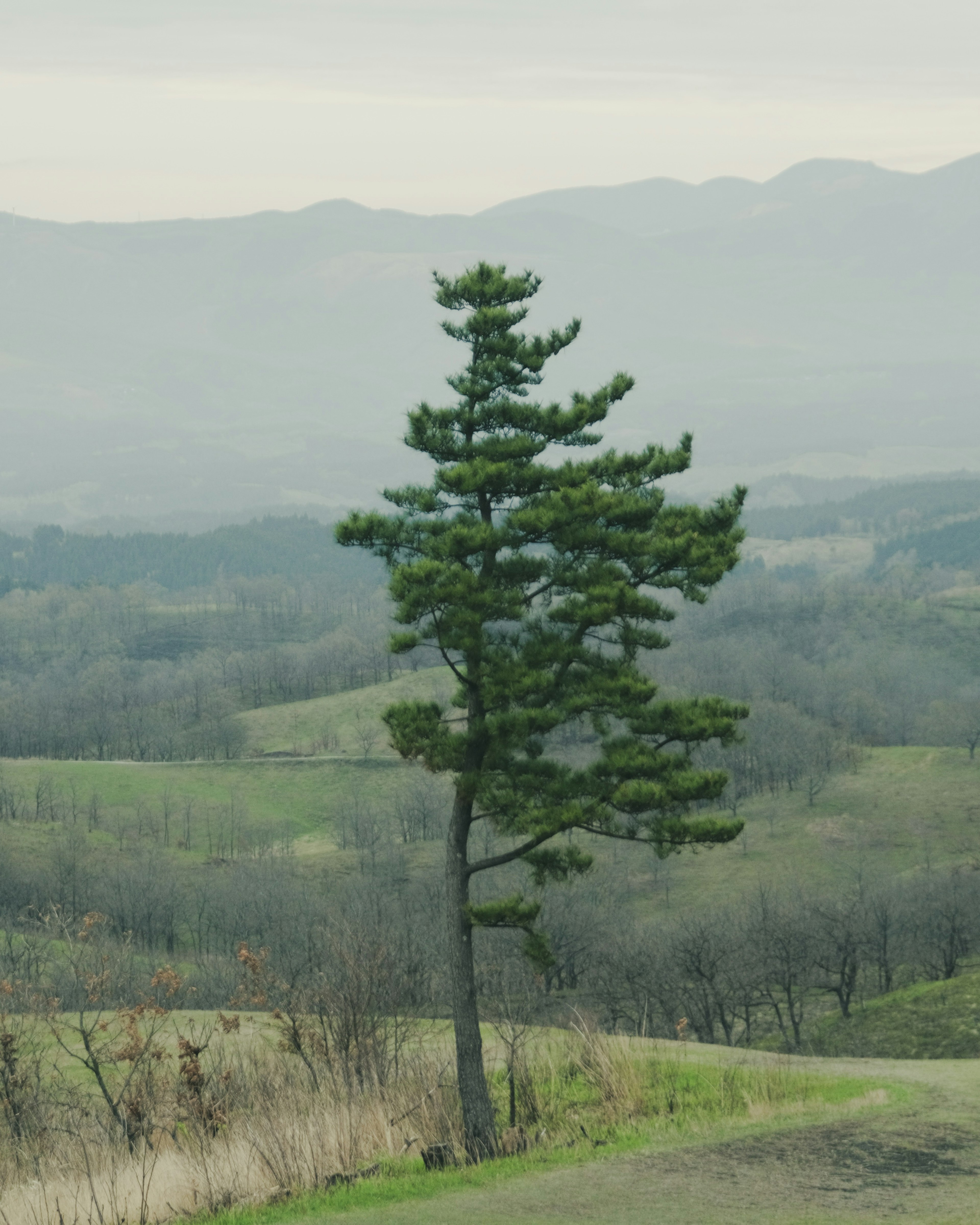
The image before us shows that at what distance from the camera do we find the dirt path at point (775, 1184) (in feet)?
57.7

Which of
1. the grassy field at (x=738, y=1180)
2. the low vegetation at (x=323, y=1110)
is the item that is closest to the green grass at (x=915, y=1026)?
the low vegetation at (x=323, y=1110)

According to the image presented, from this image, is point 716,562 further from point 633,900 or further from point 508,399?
point 633,900

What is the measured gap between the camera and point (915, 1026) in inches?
2729

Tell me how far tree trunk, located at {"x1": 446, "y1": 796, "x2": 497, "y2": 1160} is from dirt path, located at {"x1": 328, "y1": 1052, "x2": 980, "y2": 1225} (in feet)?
11.5

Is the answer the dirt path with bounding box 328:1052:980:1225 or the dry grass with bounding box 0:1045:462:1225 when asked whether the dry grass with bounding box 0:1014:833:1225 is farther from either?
the dirt path with bounding box 328:1052:980:1225

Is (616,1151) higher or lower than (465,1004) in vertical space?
lower

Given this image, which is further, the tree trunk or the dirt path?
the tree trunk

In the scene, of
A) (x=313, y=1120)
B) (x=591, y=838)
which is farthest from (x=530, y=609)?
(x=591, y=838)

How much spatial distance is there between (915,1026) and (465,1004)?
51194 millimetres

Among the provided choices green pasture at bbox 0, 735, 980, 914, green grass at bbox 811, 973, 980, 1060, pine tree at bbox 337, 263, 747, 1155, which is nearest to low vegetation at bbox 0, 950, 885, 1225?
pine tree at bbox 337, 263, 747, 1155

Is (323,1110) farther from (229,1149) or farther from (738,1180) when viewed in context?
Answer: (738,1180)

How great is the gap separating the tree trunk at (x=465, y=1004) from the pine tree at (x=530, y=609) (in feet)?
0.15

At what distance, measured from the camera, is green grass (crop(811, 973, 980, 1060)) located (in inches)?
2509

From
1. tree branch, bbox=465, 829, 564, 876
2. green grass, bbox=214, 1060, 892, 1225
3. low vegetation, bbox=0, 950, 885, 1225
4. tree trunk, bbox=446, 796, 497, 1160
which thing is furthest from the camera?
tree branch, bbox=465, 829, 564, 876
